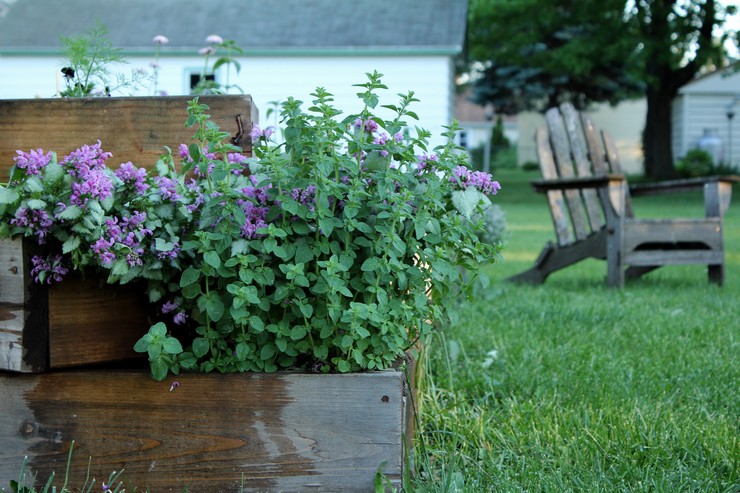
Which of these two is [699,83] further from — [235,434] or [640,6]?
[235,434]

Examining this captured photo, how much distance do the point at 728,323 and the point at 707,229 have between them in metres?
1.64

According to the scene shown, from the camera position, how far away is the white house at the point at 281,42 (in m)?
15.6

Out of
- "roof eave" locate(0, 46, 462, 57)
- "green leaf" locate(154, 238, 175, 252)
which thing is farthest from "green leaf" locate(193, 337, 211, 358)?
"roof eave" locate(0, 46, 462, 57)

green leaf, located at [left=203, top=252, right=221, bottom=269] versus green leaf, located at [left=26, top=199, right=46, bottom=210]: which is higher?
green leaf, located at [left=26, top=199, right=46, bottom=210]

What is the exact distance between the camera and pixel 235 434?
1704 millimetres

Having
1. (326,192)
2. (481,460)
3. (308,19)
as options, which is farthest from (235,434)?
(308,19)

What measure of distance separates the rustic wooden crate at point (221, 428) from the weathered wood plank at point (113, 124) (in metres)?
0.56

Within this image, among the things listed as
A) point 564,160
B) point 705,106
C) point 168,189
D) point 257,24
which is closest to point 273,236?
point 168,189

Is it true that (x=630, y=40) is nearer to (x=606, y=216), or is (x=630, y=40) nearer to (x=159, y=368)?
(x=606, y=216)

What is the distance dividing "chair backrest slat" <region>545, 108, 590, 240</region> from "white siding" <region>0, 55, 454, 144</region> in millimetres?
9193

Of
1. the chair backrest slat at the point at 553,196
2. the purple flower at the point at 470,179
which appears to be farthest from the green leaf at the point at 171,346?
the chair backrest slat at the point at 553,196

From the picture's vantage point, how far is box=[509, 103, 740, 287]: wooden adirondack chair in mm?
5219

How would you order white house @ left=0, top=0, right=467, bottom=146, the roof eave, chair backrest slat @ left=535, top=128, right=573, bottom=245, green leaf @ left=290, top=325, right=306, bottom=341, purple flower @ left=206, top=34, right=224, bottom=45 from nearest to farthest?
green leaf @ left=290, top=325, right=306, bottom=341 → purple flower @ left=206, top=34, right=224, bottom=45 → chair backrest slat @ left=535, top=128, right=573, bottom=245 → the roof eave → white house @ left=0, top=0, right=467, bottom=146

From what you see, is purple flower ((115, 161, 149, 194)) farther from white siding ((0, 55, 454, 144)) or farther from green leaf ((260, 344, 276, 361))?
white siding ((0, 55, 454, 144))
